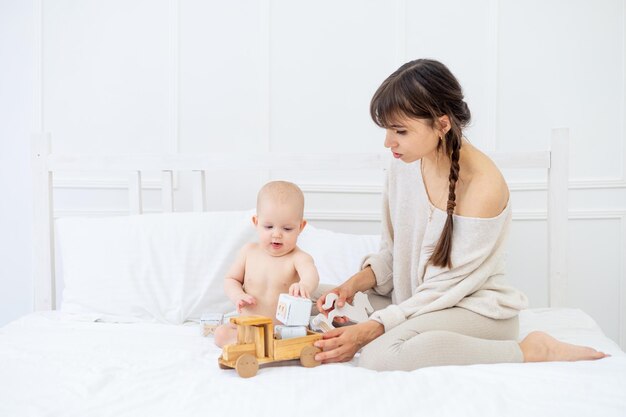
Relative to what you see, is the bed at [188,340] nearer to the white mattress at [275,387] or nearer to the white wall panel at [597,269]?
the white mattress at [275,387]

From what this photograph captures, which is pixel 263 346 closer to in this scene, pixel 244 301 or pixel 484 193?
pixel 244 301

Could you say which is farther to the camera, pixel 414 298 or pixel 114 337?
pixel 114 337

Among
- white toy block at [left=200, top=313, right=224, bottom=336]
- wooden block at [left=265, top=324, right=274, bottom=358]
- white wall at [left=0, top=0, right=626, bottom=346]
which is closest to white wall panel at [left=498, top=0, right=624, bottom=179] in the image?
white wall at [left=0, top=0, right=626, bottom=346]

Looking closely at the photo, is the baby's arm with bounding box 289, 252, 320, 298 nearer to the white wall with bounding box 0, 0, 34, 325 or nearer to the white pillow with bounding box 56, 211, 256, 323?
the white pillow with bounding box 56, 211, 256, 323

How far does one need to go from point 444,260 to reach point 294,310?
354 mm

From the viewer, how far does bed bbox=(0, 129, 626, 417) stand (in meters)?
0.98

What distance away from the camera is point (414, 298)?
4.54 ft

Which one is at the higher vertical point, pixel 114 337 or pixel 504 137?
pixel 504 137

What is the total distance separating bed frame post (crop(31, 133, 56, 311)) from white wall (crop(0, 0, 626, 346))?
37 cm

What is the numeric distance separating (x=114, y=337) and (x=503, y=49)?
5.95 ft

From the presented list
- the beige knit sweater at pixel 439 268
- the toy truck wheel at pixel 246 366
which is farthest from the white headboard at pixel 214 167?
the toy truck wheel at pixel 246 366

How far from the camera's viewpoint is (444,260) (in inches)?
54.3

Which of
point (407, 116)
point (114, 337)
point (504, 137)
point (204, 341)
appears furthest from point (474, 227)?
point (504, 137)

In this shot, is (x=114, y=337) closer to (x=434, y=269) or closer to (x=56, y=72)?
(x=434, y=269)
